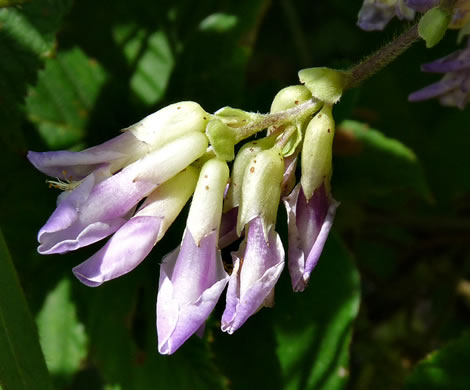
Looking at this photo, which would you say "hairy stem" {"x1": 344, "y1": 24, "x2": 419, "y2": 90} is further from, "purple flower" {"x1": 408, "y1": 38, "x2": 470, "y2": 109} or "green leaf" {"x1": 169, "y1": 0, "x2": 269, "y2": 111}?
"green leaf" {"x1": 169, "y1": 0, "x2": 269, "y2": 111}

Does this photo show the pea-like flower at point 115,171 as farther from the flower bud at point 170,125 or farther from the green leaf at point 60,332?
the green leaf at point 60,332

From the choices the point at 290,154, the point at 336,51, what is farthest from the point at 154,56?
the point at 336,51

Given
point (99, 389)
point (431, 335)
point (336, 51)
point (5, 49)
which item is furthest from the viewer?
point (336, 51)

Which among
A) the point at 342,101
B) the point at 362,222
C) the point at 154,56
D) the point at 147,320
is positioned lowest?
the point at 362,222

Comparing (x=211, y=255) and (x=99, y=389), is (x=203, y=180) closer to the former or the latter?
(x=211, y=255)

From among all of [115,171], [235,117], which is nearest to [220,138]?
[235,117]

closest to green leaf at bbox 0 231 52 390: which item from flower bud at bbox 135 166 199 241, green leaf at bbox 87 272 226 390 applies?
flower bud at bbox 135 166 199 241

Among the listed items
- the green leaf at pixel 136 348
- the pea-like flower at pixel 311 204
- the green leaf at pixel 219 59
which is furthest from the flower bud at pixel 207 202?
the green leaf at pixel 219 59
